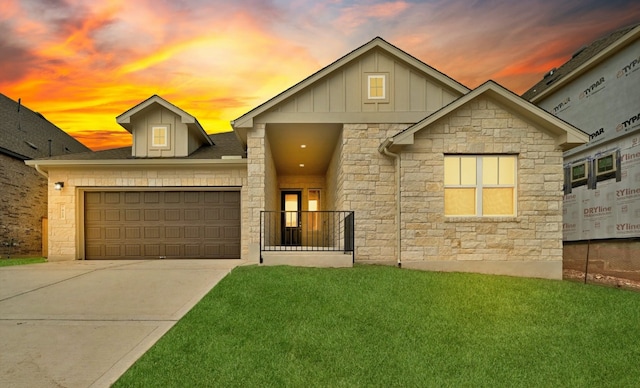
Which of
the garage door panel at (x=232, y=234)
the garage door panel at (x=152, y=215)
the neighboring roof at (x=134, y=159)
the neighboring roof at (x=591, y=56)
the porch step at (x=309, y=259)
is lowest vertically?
the porch step at (x=309, y=259)

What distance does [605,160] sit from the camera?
1295 cm

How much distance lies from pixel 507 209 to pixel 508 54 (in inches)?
360

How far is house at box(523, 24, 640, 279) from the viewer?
1170 centimetres

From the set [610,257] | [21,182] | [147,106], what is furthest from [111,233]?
[610,257]

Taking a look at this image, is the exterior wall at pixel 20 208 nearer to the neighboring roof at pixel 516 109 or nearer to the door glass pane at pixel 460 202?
the neighboring roof at pixel 516 109

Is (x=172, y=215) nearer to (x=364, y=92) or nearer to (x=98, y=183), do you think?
(x=98, y=183)

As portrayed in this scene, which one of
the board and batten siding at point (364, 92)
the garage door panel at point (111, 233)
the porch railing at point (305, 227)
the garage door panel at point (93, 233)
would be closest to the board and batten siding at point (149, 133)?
the garage door panel at point (111, 233)

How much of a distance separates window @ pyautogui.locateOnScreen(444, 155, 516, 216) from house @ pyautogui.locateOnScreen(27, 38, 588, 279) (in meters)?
0.03

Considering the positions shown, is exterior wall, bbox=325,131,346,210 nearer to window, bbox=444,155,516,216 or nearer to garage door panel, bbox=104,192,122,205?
window, bbox=444,155,516,216

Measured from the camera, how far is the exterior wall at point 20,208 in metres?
16.0

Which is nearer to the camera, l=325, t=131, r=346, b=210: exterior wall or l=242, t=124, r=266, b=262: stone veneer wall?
l=242, t=124, r=266, b=262: stone veneer wall

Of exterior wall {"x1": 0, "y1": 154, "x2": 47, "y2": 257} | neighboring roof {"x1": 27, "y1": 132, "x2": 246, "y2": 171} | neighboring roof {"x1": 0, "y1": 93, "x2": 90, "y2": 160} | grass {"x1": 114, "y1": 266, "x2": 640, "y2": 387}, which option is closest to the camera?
grass {"x1": 114, "y1": 266, "x2": 640, "y2": 387}

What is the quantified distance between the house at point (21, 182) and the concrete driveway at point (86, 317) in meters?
8.38

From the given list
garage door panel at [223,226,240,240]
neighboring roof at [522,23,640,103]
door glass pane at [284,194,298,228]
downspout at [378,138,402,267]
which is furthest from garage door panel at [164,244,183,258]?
neighboring roof at [522,23,640,103]
